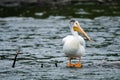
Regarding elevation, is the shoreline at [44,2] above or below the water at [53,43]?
above

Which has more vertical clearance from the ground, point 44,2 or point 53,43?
point 44,2

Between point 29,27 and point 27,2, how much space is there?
15.0 m

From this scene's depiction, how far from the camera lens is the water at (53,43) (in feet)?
49.6

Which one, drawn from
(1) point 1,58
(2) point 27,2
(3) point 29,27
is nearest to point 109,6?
(2) point 27,2

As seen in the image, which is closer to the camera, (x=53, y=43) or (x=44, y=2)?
(x=53, y=43)

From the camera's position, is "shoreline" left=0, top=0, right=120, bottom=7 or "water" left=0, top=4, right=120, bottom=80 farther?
"shoreline" left=0, top=0, right=120, bottom=7

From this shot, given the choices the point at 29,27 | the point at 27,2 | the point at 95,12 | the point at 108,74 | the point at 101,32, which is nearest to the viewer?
Result: the point at 108,74

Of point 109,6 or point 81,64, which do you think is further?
point 109,6

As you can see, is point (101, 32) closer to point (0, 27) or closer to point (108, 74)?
point (0, 27)

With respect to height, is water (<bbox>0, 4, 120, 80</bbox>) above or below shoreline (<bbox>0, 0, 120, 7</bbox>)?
below

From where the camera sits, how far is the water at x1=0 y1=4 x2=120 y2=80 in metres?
15.1

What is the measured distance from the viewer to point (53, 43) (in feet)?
72.4

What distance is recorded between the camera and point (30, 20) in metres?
31.9

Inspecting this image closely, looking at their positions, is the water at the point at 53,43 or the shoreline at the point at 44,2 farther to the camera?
the shoreline at the point at 44,2
